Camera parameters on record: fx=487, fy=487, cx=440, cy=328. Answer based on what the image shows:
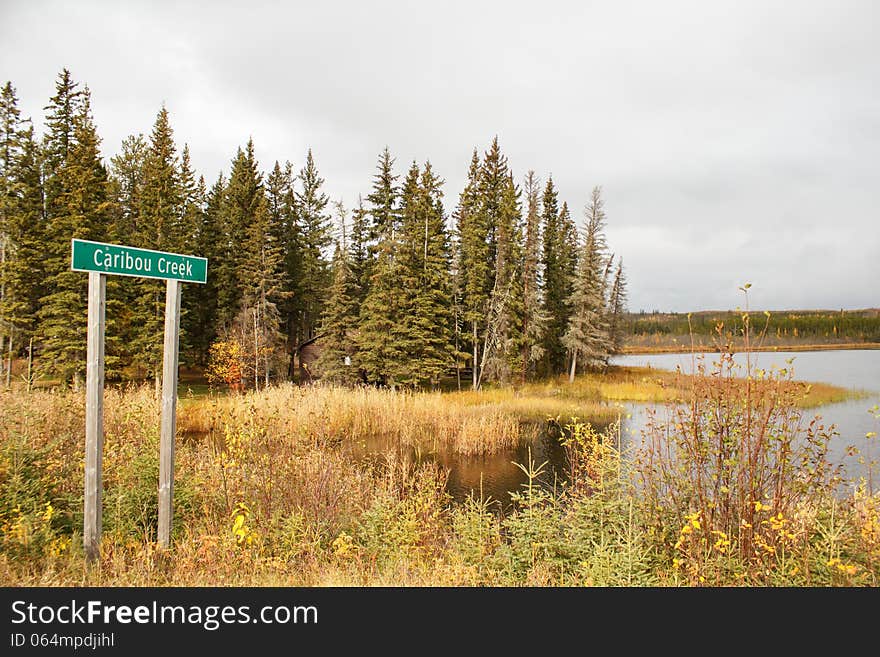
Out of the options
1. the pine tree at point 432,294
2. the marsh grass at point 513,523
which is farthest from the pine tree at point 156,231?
the marsh grass at point 513,523

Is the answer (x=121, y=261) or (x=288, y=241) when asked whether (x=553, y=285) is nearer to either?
(x=288, y=241)

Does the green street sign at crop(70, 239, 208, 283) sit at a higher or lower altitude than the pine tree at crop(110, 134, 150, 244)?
lower

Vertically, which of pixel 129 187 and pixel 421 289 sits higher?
pixel 129 187

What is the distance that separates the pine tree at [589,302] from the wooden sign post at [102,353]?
34650 millimetres

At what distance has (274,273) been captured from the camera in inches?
1308

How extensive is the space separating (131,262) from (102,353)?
2.91ft

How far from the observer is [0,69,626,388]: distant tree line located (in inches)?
912

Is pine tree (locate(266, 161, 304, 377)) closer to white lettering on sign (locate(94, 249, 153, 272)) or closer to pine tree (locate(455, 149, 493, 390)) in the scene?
pine tree (locate(455, 149, 493, 390))

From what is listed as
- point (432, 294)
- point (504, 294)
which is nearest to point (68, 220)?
point (432, 294)

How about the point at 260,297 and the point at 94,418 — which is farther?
the point at 260,297

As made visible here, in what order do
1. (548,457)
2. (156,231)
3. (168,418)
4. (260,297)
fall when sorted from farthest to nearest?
1. (260,297)
2. (156,231)
3. (548,457)
4. (168,418)

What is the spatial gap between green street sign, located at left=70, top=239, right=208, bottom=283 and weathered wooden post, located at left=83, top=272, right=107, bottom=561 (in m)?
0.16

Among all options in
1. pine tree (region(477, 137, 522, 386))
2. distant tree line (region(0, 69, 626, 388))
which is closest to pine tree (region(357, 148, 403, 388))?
distant tree line (region(0, 69, 626, 388))

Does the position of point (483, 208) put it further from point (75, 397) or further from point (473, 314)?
point (75, 397)
